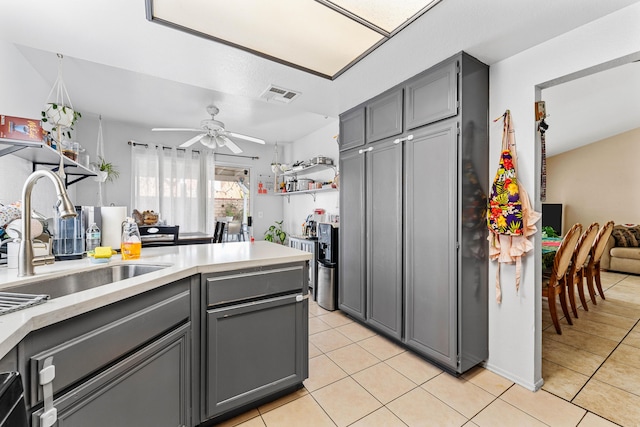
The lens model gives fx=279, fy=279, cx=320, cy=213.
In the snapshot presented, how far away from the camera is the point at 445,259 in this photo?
207 centimetres

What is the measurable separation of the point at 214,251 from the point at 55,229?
0.87 meters

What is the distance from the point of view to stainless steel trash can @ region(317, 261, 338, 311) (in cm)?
338

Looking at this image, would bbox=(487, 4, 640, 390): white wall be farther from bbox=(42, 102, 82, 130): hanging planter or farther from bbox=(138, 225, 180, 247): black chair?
bbox=(42, 102, 82, 130): hanging planter

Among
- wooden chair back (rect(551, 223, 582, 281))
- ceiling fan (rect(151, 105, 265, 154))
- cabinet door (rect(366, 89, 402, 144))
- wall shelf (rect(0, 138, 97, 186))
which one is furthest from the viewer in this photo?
ceiling fan (rect(151, 105, 265, 154))

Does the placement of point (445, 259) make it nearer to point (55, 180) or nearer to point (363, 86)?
point (363, 86)

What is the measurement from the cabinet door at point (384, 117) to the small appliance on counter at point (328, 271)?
125cm

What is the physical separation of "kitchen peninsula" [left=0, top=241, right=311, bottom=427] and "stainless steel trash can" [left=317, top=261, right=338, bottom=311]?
56.1 inches

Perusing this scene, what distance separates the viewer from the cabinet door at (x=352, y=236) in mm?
2879

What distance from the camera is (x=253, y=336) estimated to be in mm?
1650

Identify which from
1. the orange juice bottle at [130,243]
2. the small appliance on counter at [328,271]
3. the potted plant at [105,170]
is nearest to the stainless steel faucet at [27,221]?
the orange juice bottle at [130,243]

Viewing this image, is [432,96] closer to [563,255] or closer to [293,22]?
[293,22]

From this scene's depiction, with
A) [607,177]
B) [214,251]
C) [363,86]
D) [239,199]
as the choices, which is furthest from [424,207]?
[607,177]

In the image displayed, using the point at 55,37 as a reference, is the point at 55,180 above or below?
below

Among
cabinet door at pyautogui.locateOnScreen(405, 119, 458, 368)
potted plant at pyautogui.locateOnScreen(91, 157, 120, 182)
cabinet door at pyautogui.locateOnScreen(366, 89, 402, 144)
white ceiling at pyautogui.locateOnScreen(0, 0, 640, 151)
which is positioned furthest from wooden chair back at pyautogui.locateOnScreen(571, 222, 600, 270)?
potted plant at pyautogui.locateOnScreen(91, 157, 120, 182)
